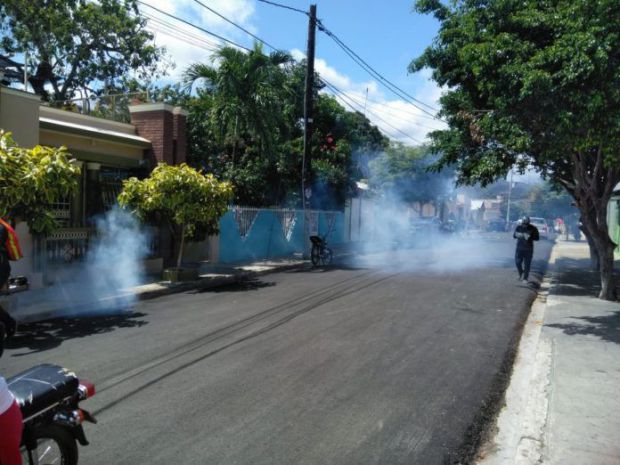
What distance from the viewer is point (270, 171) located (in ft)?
70.1

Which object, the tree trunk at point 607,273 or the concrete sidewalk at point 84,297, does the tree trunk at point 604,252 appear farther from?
the concrete sidewalk at point 84,297

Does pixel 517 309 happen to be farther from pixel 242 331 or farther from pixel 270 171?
pixel 270 171

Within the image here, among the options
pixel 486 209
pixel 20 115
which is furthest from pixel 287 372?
pixel 486 209

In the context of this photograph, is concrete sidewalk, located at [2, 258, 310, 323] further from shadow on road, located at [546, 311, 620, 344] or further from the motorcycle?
shadow on road, located at [546, 311, 620, 344]

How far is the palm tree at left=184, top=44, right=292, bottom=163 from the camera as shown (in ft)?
57.7

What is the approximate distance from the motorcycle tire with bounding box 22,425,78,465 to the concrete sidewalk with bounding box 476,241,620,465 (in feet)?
9.52

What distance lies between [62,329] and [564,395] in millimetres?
6869

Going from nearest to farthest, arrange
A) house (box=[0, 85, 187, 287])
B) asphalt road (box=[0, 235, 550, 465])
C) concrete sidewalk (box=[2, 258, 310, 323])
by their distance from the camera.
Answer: asphalt road (box=[0, 235, 550, 465]) → concrete sidewalk (box=[2, 258, 310, 323]) → house (box=[0, 85, 187, 287])

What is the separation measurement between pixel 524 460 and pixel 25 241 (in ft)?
32.5

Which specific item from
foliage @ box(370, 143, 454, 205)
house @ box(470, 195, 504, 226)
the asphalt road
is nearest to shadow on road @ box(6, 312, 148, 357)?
the asphalt road

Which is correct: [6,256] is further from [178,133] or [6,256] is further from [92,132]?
[178,133]

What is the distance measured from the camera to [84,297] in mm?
9914

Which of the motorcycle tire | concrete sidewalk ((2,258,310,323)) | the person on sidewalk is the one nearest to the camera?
the motorcycle tire

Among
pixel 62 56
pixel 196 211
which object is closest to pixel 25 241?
pixel 196 211
